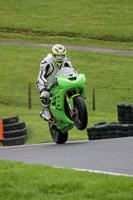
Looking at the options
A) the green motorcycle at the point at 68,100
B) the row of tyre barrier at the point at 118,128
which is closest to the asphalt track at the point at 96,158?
the green motorcycle at the point at 68,100

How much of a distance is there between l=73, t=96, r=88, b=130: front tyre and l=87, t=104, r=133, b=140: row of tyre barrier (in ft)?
7.71

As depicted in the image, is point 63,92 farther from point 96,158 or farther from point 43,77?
point 96,158

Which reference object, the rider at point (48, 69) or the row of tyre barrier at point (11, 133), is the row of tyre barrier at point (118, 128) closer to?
the rider at point (48, 69)

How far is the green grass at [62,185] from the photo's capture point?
5268mm

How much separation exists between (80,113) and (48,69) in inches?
79.3

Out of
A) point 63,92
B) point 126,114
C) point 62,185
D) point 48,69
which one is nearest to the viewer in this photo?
point 62,185

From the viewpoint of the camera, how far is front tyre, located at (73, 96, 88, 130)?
1016 cm

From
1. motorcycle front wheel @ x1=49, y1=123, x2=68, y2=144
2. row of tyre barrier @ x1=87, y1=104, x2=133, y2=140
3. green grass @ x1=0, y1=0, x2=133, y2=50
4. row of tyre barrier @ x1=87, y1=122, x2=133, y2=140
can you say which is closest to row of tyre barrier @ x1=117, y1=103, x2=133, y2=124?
row of tyre barrier @ x1=87, y1=104, x2=133, y2=140

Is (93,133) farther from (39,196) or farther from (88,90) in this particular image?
(88,90)

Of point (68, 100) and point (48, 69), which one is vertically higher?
point (48, 69)

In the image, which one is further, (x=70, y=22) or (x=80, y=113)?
(x=70, y=22)

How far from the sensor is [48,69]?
11781 millimetres

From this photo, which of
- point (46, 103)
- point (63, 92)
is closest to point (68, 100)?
point (63, 92)

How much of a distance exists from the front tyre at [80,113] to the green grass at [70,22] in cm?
3186
